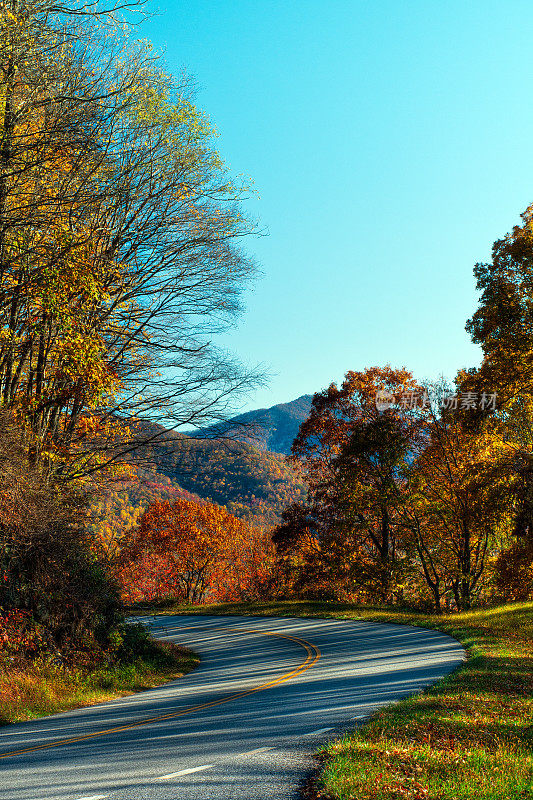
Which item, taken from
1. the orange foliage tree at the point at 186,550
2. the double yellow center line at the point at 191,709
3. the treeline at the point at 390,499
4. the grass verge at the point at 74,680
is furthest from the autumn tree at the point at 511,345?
the orange foliage tree at the point at 186,550

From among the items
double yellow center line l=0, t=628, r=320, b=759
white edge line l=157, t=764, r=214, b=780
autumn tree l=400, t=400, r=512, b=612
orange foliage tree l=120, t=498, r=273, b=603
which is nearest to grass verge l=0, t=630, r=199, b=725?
double yellow center line l=0, t=628, r=320, b=759

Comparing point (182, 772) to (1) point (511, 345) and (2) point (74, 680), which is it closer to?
(2) point (74, 680)

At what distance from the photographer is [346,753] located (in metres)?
6.04

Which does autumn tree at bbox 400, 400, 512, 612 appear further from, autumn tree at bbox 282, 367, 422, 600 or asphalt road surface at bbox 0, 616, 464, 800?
asphalt road surface at bbox 0, 616, 464, 800

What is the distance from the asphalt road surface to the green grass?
1.64 feet

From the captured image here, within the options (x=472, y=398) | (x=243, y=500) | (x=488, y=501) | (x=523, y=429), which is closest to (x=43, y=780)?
(x=488, y=501)

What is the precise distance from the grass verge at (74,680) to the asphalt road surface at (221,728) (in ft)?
2.04

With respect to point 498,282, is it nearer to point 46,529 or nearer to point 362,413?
point 362,413

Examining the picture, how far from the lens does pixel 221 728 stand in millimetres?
8180

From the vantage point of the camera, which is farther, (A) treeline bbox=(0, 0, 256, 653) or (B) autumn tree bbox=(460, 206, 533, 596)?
(B) autumn tree bbox=(460, 206, 533, 596)

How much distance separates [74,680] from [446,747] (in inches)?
370

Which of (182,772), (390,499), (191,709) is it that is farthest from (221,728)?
(390,499)

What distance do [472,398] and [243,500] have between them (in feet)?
367

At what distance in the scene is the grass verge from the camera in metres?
11.0
